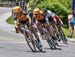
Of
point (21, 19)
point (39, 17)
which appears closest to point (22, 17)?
point (21, 19)

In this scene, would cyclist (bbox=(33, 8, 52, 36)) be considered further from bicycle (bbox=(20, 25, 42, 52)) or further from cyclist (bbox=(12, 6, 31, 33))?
bicycle (bbox=(20, 25, 42, 52))

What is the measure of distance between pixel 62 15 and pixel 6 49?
50.8 feet

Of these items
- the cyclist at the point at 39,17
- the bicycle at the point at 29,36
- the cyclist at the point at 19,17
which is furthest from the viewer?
the cyclist at the point at 39,17

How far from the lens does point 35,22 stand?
18828 mm

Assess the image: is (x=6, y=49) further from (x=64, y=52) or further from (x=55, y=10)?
(x=55, y=10)

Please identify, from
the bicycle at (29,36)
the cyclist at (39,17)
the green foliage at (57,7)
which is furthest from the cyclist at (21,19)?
the green foliage at (57,7)

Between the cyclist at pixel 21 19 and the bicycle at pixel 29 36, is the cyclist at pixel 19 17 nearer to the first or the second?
the cyclist at pixel 21 19

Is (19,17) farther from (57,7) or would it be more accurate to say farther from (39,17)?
(57,7)

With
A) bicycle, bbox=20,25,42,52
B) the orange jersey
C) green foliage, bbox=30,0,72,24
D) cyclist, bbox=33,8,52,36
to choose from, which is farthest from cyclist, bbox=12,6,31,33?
green foliage, bbox=30,0,72,24

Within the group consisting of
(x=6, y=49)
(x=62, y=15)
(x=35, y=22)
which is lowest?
(x=62, y=15)

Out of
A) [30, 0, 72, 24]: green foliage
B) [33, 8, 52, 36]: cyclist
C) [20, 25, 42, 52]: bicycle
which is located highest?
[33, 8, 52, 36]: cyclist

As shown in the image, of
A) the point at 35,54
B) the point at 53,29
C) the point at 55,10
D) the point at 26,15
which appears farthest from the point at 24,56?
the point at 55,10

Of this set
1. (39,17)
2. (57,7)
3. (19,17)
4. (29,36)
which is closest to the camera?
(19,17)

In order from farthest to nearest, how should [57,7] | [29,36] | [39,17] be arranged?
[57,7]
[39,17]
[29,36]
